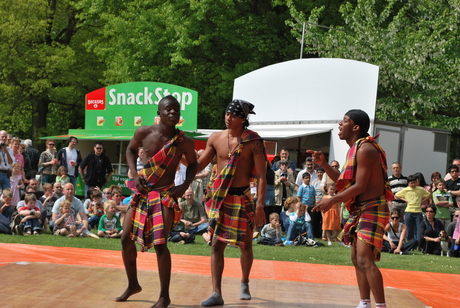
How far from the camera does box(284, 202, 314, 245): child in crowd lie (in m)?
11.8

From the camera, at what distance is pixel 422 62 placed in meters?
17.8

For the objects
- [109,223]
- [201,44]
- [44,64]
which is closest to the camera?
[109,223]

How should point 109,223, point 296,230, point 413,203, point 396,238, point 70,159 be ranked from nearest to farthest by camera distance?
point 109,223, point 396,238, point 296,230, point 413,203, point 70,159

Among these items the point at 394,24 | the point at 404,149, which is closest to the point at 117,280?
the point at 404,149

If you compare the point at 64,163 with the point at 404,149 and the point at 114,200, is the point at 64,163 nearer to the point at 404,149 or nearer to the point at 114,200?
the point at 114,200

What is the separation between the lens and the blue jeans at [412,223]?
39.9 feet

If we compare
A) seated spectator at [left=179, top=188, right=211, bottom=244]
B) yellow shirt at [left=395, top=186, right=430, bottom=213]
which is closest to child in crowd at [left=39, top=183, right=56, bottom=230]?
seated spectator at [left=179, top=188, right=211, bottom=244]

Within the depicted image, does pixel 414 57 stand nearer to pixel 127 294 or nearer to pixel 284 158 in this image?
pixel 284 158

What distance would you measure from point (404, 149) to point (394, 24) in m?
5.77

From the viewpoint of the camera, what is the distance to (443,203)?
1223 centimetres

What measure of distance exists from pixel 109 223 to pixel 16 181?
7.51 ft

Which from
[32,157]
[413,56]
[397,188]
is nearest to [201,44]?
[413,56]

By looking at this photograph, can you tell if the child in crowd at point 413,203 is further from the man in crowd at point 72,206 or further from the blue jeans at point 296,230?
the man in crowd at point 72,206

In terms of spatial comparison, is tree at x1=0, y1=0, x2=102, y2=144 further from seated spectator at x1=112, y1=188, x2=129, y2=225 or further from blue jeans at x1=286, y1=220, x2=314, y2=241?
blue jeans at x1=286, y1=220, x2=314, y2=241
